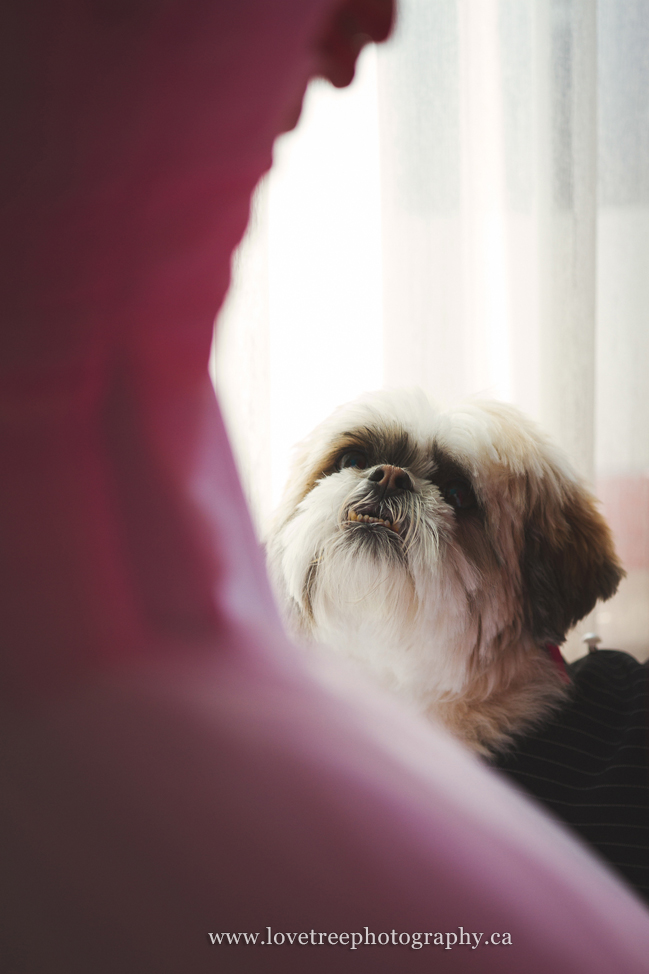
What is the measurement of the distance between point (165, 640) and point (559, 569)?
36.6 inches

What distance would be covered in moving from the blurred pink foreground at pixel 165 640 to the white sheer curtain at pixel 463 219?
3.89ft

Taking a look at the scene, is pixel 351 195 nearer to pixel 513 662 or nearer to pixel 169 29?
pixel 513 662

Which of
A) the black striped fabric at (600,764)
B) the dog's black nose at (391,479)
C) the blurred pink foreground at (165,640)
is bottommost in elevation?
the black striped fabric at (600,764)

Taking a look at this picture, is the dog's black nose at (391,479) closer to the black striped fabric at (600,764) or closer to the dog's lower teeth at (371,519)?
Result: the dog's lower teeth at (371,519)

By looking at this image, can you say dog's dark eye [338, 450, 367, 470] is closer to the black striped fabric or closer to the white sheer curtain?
the white sheer curtain

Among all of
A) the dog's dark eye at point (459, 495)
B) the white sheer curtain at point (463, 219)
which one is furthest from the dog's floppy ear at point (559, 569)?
the white sheer curtain at point (463, 219)

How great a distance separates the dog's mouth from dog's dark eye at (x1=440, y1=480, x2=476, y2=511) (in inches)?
4.5

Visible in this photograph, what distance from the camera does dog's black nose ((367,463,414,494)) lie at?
3.11ft

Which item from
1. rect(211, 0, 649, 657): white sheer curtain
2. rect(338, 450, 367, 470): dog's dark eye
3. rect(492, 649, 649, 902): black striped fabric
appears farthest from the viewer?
rect(211, 0, 649, 657): white sheer curtain

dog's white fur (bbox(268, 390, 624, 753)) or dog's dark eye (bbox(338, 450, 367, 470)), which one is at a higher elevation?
dog's dark eye (bbox(338, 450, 367, 470))

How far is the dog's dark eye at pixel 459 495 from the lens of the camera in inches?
38.8

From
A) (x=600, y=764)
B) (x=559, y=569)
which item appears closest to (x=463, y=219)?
(x=559, y=569)

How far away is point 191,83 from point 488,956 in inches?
11.1

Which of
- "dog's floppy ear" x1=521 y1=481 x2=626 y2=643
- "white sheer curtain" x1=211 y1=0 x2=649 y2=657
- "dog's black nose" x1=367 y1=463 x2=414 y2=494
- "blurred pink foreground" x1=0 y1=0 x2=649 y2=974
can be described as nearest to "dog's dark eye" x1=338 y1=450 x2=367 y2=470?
"dog's black nose" x1=367 y1=463 x2=414 y2=494
